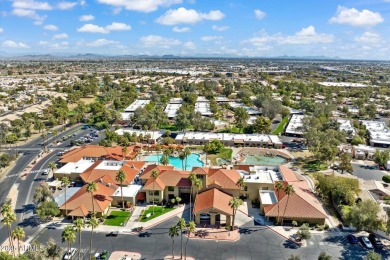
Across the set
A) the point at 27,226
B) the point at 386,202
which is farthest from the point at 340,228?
the point at 27,226

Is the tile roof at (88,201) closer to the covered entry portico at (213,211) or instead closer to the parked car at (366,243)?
the covered entry portico at (213,211)

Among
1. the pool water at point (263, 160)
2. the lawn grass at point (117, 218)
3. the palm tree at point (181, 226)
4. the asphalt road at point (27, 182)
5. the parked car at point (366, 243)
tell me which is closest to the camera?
the palm tree at point (181, 226)

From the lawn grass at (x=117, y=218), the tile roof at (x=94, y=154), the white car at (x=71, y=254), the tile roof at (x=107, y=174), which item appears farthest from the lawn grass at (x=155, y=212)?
the tile roof at (x=94, y=154)

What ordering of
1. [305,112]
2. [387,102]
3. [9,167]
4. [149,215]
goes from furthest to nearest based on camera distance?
[387,102] → [305,112] → [9,167] → [149,215]

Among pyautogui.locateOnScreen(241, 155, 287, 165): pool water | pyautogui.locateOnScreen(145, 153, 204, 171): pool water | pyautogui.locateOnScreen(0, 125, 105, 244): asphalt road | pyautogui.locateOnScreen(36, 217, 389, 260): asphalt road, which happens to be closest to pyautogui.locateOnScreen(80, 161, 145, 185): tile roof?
pyautogui.locateOnScreen(0, 125, 105, 244): asphalt road

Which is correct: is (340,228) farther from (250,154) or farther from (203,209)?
(250,154)

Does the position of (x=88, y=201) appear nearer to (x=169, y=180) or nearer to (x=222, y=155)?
(x=169, y=180)
